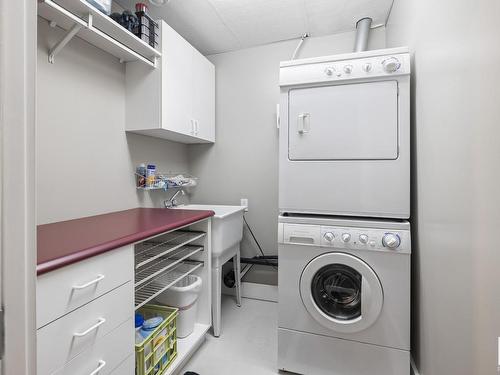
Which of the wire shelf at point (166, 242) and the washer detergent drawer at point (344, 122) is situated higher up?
the washer detergent drawer at point (344, 122)

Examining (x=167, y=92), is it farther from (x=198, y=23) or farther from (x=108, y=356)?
(x=108, y=356)

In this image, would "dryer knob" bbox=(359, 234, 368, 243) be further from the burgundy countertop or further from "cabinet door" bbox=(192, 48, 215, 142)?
"cabinet door" bbox=(192, 48, 215, 142)

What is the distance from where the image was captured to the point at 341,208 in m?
1.49

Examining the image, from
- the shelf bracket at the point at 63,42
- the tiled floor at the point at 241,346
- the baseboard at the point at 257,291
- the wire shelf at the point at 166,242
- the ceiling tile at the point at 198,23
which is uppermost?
the ceiling tile at the point at 198,23

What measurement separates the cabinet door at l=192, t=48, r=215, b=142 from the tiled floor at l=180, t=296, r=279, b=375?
161 centimetres

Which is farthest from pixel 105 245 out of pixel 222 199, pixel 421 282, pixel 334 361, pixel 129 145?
pixel 222 199

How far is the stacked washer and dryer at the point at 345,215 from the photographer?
1.38 m

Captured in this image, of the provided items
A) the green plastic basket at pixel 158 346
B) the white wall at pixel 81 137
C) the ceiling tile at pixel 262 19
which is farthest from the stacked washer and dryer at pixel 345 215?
the white wall at pixel 81 137

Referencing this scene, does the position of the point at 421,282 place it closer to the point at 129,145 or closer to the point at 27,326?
the point at 27,326

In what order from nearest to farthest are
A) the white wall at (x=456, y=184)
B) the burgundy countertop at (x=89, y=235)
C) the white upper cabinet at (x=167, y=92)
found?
the white wall at (x=456, y=184) → the burgundy countertop at (x=89, y=235) → the white upper cabinet at (x=167, y=92)

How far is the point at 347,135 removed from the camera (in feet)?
4.84

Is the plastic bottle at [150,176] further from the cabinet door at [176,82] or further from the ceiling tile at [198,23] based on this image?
the ceiling tile at [198,23]

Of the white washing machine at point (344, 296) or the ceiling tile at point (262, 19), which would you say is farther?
the ceiling tile at point (262, 19)

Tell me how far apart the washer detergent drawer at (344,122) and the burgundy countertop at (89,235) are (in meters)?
0.82
